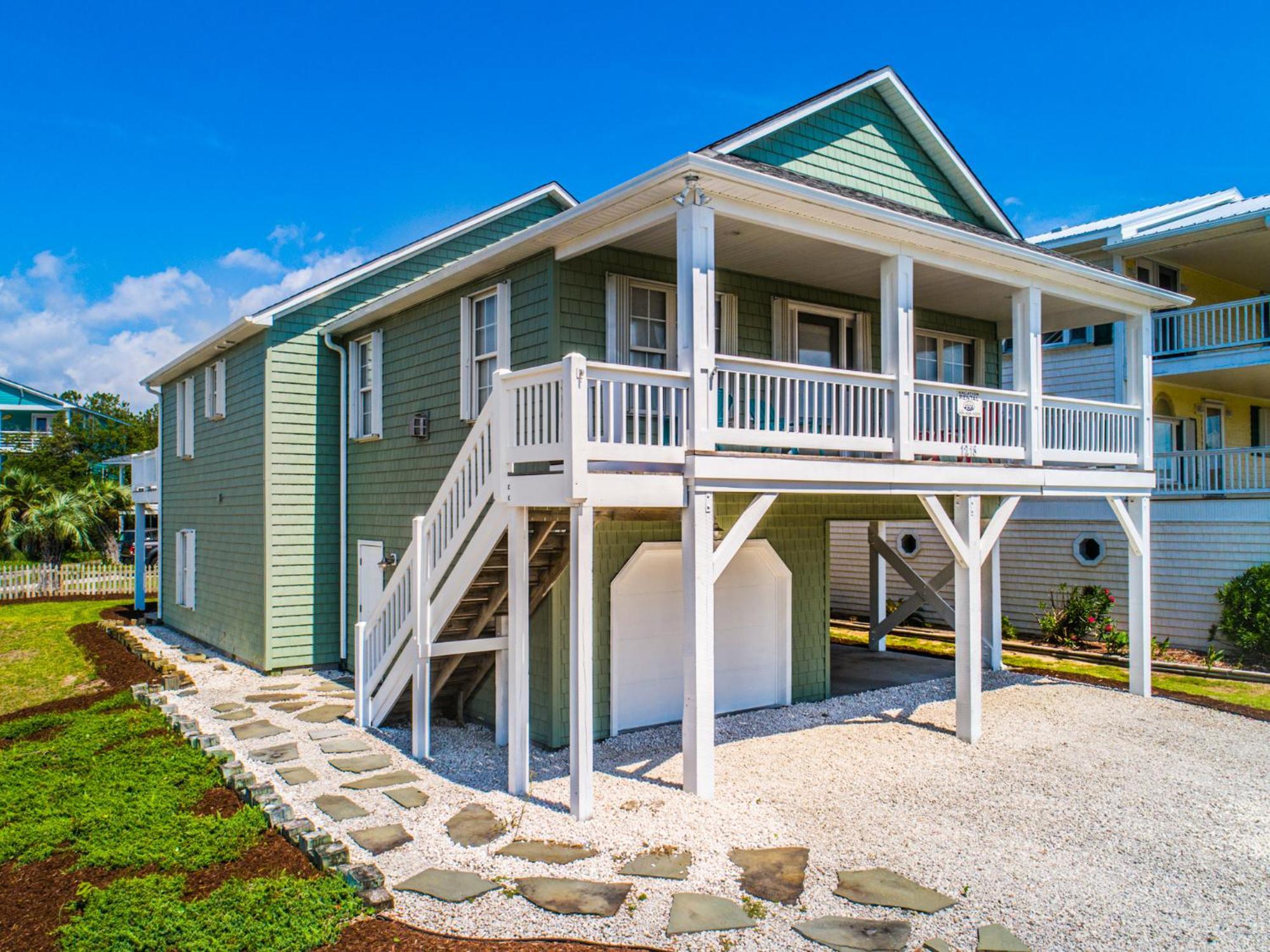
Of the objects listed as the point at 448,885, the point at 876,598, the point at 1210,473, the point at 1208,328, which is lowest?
the point at 448,885

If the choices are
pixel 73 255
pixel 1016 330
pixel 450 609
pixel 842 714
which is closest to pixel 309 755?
pixel 450 609

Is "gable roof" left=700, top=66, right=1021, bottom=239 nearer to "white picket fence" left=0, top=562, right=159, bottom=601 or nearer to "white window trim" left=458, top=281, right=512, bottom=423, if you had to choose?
"white window trim" left=458, top=281, right=512, bottom=423

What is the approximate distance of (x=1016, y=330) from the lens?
34.3 ft

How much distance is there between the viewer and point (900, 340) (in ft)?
28.9

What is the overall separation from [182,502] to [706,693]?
14792 mm

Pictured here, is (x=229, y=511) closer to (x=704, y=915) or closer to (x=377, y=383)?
(x=377, y=383)

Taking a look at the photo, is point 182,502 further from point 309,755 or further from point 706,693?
point 706,693

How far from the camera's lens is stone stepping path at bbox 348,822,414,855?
6.35m

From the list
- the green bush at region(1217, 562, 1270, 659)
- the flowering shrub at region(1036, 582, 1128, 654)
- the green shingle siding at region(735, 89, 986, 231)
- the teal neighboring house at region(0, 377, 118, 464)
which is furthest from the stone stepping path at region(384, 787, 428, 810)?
the teal neighboring house at region(0, 377, 118, 464)

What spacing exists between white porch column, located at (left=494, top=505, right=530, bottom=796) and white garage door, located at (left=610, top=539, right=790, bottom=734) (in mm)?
2092

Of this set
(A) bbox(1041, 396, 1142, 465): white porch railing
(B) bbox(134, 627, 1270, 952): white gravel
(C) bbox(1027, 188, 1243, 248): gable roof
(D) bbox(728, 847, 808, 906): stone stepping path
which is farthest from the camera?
(C) bbox(1027, 188, 1243, 248): gable roof

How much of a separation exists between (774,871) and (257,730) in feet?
21.5

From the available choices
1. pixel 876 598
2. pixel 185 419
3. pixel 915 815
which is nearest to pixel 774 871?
pixel 915 815

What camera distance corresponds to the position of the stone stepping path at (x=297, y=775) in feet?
26.0
